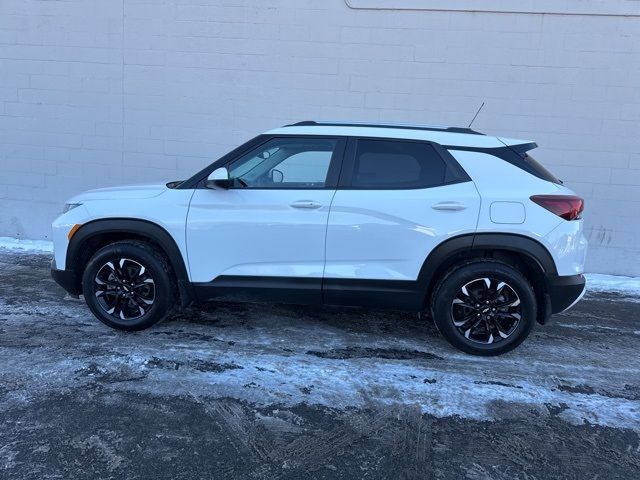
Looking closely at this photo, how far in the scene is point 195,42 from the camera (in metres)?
7.20

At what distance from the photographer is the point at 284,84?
7.16m

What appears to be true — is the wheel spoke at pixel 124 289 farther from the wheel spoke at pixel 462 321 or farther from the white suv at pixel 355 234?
the wheel spoke at pixel 462 321

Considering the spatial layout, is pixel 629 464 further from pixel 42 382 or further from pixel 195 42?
pixel 195 42

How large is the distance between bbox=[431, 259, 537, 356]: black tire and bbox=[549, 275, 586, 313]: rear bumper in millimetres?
166

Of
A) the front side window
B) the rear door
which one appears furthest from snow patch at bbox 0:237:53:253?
the rear door

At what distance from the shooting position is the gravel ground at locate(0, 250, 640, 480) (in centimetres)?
278

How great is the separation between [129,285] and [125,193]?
30.8 inches

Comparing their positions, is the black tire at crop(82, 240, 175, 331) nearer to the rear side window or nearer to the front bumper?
the front bumper

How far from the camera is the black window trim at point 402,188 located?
13.2ft

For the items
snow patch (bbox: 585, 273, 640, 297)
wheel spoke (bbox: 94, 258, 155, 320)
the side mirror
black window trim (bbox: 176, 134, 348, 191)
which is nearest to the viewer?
the side mirror

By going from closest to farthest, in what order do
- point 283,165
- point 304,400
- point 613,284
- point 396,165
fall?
point 304,400 → point 396,165 → point 283,165 → point 613,284

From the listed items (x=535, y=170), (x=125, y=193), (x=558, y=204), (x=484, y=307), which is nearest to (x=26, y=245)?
(x=125, y=193)

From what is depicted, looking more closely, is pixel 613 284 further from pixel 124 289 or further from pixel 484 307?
pixel 124 289

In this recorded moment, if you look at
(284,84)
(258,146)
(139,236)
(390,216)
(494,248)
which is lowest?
(139,236)
